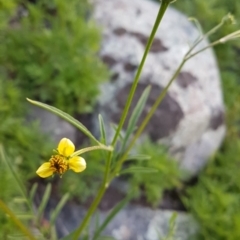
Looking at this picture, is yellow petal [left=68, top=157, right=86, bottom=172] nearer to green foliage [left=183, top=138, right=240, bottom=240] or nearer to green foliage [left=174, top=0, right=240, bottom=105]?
green foliage [left=183, top=138, right=240, bottom=240]

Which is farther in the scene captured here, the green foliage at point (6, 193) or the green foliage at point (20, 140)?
the green foliage at point (20, 140)

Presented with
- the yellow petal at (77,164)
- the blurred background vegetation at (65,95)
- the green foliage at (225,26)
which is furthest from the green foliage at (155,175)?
the yellow petal at (77,164)

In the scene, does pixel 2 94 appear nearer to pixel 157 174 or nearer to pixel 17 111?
pixel 17 111

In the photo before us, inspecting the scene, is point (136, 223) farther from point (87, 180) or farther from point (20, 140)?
point (20, 140)

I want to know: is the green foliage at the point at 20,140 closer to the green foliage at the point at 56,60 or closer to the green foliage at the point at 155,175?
the green foliage at the point at 56,60

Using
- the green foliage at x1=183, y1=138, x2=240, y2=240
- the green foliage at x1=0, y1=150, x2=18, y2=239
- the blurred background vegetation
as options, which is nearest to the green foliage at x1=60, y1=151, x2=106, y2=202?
the blurred background vegetation

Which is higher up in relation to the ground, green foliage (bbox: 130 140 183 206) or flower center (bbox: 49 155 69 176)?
flower center (bbox: 49 155 69 176)

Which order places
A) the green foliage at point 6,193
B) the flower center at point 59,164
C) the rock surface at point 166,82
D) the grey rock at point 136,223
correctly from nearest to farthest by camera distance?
1. the flower center at point 59,164
2. the green foliage at point 6,193
3. the grey rock at point 136,223
4. the rock surface at point 166,82
